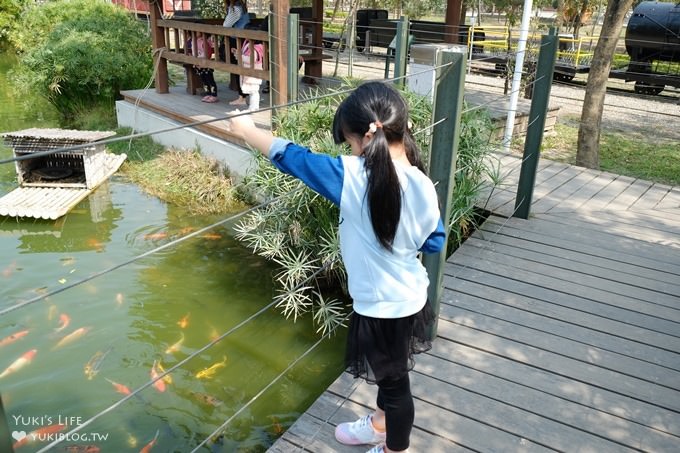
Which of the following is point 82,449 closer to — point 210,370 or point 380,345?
point 210,370

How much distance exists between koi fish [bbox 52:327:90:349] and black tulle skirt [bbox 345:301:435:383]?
2.58m

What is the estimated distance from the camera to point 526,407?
2.21 m

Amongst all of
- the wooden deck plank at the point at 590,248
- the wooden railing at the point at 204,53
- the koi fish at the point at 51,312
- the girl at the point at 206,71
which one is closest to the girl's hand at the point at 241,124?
the wooden deck plank at the point at 590,248

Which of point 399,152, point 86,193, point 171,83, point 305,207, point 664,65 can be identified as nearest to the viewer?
point 399,152

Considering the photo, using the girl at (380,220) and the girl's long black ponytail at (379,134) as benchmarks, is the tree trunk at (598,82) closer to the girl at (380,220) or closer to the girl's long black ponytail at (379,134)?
the girl at (380,220)

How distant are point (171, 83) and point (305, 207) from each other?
22.8 ft

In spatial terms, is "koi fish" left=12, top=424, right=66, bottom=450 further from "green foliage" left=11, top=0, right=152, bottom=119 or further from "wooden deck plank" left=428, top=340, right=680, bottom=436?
"green foliage" left=11, top=0, right=152, bottom=119

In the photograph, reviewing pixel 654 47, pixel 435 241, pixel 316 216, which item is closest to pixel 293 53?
pixel 316 216

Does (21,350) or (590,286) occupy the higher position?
(590,286)

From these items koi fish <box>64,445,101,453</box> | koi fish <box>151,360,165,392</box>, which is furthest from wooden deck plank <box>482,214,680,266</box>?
koi fish <box>64,445,101,453</box>

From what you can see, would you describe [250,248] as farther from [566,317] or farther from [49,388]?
[566,317]

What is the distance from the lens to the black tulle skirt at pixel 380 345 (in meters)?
1.67

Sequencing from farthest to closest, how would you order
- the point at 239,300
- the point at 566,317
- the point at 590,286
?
the point at 239,300 → the point at 590,286 → the point at 566,317

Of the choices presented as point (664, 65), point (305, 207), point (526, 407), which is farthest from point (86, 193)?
point (664, 65)
